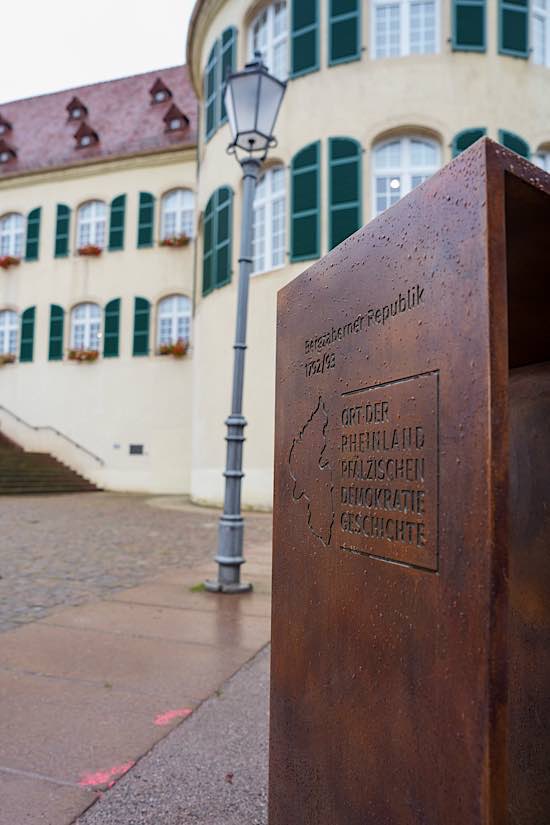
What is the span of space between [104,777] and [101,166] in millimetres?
19573

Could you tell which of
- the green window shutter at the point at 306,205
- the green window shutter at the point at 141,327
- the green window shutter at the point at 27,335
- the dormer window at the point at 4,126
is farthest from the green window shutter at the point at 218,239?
the dormer window at the point at 4,126

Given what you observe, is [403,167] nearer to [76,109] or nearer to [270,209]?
[270,209]

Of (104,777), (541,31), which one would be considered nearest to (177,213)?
(541,31)

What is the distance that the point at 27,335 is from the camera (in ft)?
65.1

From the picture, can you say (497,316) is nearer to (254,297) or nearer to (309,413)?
(309,413)

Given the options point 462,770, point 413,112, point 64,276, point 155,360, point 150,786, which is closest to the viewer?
point 462,770

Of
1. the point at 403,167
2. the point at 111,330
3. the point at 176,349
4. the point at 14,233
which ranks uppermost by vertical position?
the point at 14,233

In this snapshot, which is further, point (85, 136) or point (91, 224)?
point (85, 136)

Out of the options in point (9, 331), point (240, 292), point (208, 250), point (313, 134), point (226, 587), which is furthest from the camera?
point (9, 331)

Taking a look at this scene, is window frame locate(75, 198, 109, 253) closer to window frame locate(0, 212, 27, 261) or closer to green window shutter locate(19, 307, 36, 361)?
window frame locate(0, 212, 27, 261)

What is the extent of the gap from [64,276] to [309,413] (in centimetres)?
1931

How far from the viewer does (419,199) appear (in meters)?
1.23

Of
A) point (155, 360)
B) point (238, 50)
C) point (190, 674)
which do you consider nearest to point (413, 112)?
point (238, 50)

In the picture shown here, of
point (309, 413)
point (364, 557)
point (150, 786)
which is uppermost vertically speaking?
point (309, 413)
